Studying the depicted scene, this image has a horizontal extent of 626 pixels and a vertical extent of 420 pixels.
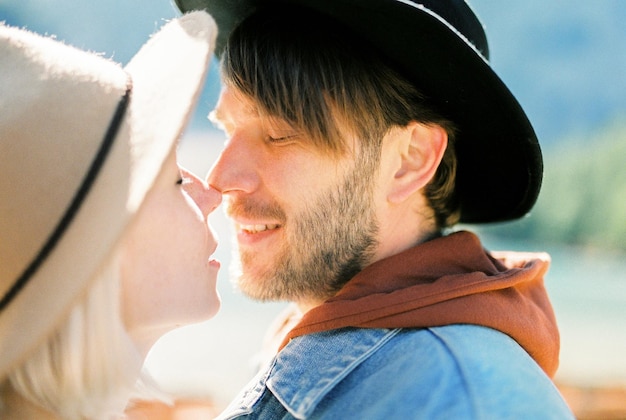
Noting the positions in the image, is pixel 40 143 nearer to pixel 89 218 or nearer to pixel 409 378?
pixel 89 218

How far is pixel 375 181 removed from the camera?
5.41 ft

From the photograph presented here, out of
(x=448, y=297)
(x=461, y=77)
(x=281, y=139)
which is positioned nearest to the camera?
(x=448, y=297)

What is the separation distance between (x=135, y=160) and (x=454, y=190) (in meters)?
1.12

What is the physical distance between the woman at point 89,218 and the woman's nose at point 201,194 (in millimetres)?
172

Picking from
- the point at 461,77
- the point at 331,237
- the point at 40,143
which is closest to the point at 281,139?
the point at 331,237

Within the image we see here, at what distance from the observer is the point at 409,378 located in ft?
4.18

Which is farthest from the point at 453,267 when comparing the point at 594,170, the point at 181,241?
the point at 594,170

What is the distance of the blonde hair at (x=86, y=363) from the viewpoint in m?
1.02

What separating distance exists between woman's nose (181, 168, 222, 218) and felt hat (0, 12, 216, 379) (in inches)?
16.1

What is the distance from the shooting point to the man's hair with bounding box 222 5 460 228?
1.56 m

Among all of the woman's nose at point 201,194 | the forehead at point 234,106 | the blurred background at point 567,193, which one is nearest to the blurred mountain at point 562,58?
the blurred background at point 567,193

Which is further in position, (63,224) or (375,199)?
(375,199)

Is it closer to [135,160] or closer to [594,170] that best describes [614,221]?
[594,170]

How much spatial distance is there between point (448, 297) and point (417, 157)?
441 mm
